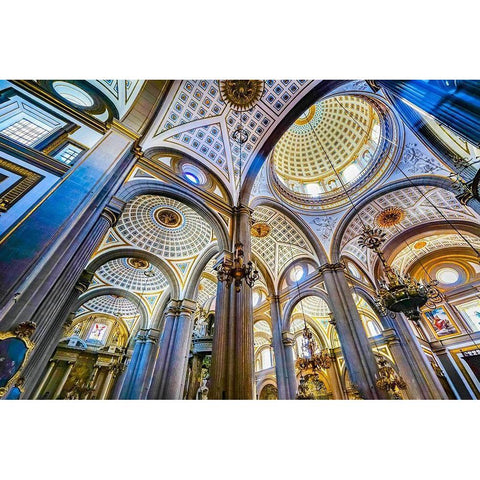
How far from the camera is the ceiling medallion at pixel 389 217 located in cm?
1112

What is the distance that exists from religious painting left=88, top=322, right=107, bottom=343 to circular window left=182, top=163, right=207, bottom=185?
17525 mm

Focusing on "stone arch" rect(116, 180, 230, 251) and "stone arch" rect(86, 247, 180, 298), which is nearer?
"stone arch" rect(116, 180, 230, 251)

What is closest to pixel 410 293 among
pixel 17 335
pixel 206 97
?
pixel 17 335

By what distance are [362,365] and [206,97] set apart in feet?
37.2

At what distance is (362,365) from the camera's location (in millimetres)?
7785

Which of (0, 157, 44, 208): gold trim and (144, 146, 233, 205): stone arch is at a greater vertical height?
(144, 146, 233, 205): stone arch

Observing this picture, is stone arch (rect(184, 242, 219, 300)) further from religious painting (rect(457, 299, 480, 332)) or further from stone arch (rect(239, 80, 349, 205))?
religious painting (rect(457, 299, 480, 332))

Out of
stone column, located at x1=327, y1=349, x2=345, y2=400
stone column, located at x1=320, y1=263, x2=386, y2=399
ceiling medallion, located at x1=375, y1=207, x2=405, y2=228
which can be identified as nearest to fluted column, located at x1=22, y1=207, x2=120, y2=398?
stone column, located at x1=320, y1=263, x2=386, y2=399

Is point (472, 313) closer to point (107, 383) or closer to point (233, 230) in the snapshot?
point (233, 230)

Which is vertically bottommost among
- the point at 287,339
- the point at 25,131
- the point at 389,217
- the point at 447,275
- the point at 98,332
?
the point at 287,339

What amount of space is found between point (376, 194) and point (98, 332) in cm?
2302

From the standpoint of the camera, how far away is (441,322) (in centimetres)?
1455

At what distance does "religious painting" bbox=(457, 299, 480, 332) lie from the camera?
13227mm

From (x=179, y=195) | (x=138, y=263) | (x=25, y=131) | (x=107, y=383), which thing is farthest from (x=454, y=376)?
(x=107, y=383)
